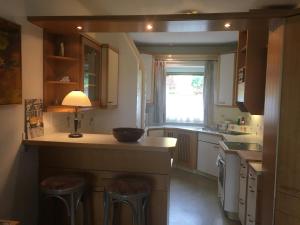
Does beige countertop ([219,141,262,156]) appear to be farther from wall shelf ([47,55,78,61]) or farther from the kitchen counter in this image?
wall shelf ([47,55,78,61])

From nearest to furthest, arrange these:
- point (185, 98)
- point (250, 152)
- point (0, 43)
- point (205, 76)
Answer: point (0, 43)
point (250, 152)
point (205, 76)
point (185, 98)

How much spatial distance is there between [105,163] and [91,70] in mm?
1303

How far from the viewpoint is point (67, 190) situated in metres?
2.19

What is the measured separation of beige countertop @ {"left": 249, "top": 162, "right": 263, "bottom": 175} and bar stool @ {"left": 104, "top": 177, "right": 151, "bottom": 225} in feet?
3.43

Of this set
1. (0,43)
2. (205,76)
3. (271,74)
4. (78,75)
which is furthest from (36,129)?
(205,76)

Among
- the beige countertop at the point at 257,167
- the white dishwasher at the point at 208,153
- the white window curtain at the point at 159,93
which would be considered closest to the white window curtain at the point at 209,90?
the white dishwasher at the point at 208,153

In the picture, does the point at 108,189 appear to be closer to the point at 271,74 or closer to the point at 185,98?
the point at 271,74

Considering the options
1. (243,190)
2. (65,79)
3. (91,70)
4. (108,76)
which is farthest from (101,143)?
(243,190)

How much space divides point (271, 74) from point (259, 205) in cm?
126

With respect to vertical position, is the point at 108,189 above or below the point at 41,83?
below

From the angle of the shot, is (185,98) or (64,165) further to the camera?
(185,98)

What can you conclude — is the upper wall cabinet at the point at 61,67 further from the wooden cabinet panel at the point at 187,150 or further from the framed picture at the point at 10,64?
the wooden cabinet panel at the point at 187,150

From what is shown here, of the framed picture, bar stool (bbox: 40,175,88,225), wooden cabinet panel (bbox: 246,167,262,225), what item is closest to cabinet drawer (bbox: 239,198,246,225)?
wooden cabinet panel (bbox: 246,167,262,225)

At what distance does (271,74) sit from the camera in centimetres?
233
